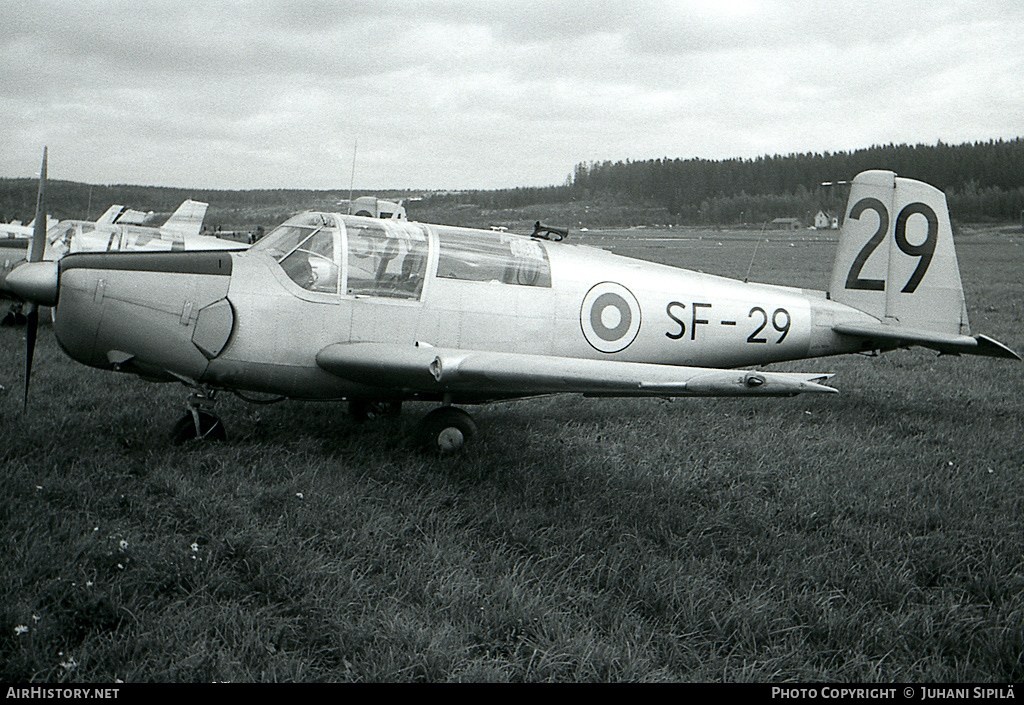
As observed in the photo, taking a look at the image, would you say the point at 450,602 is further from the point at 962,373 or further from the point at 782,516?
the point at 962,373

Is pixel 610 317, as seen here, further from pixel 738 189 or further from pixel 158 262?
pixel 738 189

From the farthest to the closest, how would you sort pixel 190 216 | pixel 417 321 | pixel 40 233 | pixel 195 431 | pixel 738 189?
pixel 738 189, pixel 190 216, pixel 40 233, pixel 417 321, pixel 195 431

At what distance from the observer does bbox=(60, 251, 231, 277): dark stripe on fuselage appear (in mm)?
4500

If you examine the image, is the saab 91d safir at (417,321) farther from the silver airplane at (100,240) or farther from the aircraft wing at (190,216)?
the aircraft wing at (190,216)

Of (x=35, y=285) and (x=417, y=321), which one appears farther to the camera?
(x=417, y=321)

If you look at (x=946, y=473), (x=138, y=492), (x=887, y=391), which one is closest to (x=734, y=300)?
(x=946, y=473)

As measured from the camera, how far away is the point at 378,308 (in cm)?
479

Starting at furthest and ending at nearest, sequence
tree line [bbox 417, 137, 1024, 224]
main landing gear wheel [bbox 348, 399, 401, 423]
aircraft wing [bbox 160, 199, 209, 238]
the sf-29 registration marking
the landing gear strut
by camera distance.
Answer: aircraft wing [bbox 160, 199, 209, 238]
tree line [bbox 417, 137, 1024, 224]
main landing gear wheel [bbox 348, 399, 401, 423]
the sf-29 registration marking
the landing gear strut

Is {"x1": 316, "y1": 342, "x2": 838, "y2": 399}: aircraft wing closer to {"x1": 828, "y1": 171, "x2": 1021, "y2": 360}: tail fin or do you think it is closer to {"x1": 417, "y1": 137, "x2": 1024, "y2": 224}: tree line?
{"x1": 828, "y1": 171, "x2": 1021, "y2": 360}: tail fin

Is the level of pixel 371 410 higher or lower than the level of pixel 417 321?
lower

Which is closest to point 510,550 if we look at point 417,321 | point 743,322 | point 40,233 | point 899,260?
point 417,321

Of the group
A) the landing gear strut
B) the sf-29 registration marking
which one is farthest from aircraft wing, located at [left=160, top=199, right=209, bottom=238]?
the sf-29 registration marking

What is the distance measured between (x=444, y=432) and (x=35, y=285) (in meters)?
2.93

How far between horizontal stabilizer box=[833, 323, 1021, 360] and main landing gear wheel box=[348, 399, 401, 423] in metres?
4.14
